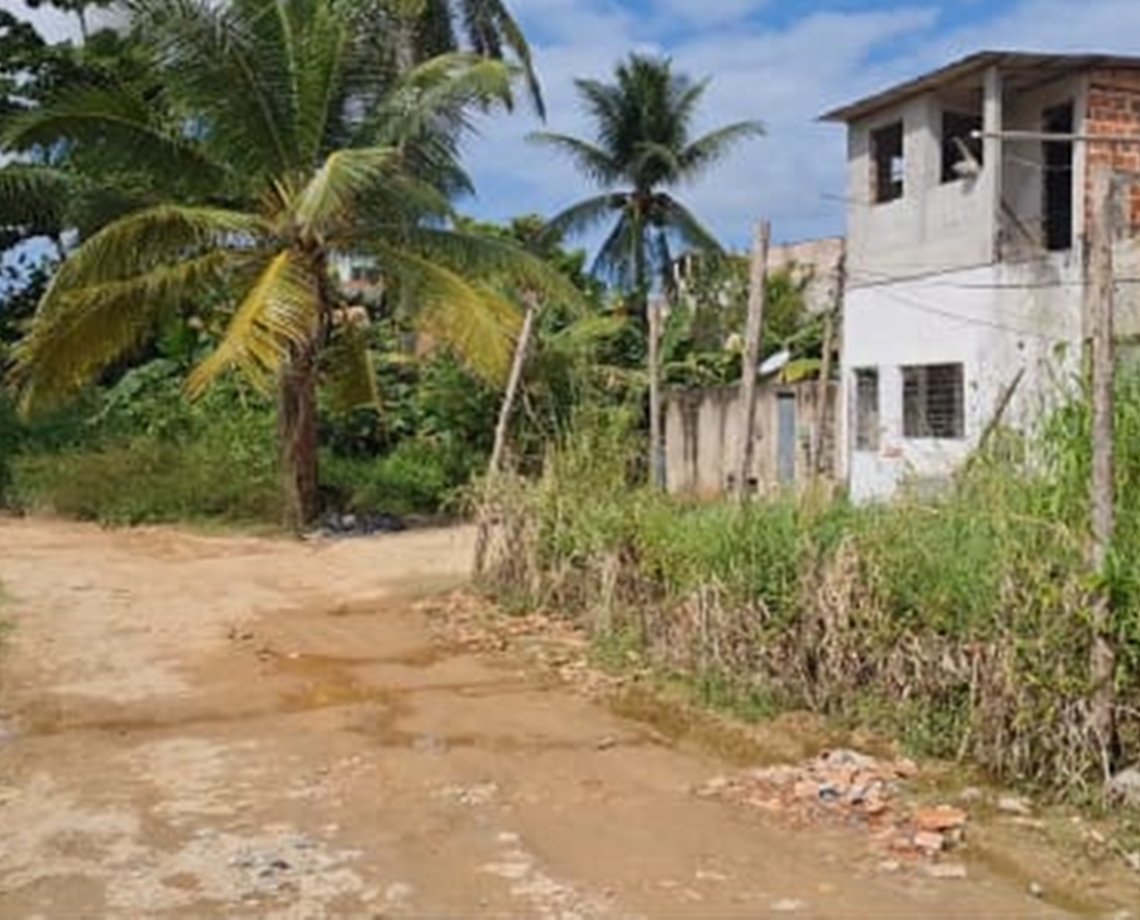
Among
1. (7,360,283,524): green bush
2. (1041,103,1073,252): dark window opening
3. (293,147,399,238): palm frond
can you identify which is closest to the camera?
(293,147,399,238): palm frond

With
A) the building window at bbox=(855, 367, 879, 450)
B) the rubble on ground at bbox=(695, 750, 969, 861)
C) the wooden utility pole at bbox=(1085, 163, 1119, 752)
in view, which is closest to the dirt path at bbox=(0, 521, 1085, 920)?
the rubble on ground at bbox=(695, 750, 969, 861)

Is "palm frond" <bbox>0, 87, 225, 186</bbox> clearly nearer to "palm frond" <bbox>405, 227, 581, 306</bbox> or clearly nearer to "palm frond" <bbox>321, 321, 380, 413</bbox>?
"palm frond" <bbox>321, 321, 380, 413</bbox>

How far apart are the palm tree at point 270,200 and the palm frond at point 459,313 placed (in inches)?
1.0

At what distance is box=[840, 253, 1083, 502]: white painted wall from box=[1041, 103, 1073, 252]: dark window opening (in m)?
1.16

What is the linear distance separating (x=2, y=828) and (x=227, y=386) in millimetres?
16498

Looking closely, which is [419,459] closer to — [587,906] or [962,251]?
[962,251]

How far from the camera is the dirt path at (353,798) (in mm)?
5062

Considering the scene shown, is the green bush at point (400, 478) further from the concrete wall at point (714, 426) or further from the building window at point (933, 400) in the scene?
the building window at point (933, 400)

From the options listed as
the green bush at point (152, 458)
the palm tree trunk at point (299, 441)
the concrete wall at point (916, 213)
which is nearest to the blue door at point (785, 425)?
the concrete wall at point (916, 213)

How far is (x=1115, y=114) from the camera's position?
642 inches

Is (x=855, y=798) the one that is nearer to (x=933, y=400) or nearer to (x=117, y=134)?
(x=933, y=400)

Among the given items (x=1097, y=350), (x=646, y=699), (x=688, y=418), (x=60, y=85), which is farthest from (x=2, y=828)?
(x=60, y=85)

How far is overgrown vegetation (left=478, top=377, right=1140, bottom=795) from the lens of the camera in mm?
6098

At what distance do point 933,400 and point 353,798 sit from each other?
1256 centimetres
